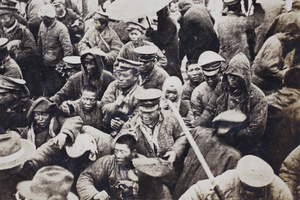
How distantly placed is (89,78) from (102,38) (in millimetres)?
755

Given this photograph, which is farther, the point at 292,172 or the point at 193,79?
the point at 193,79

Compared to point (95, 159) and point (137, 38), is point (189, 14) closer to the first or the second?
point (137, 38)

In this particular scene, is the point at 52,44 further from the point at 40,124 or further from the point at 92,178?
the point at 92,178

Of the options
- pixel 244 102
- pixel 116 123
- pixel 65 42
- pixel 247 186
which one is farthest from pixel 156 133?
pixel 65 42

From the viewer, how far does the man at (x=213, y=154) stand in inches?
209

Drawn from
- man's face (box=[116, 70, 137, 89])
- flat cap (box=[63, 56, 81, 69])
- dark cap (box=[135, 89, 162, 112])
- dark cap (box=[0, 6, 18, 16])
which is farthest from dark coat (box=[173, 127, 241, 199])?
dark cap (box=[0, 6, 18, 16])

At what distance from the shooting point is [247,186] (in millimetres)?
4793

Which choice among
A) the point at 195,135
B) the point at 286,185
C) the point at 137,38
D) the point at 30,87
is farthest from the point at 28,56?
the point at 286,185

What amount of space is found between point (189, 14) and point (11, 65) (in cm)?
238

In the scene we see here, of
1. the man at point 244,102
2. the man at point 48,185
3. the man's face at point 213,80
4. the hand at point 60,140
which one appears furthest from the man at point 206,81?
the man at point 48,185

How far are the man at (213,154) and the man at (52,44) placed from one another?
7.27ft

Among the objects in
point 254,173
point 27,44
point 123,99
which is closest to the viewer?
point 254,173

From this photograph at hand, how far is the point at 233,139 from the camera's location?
5.39m

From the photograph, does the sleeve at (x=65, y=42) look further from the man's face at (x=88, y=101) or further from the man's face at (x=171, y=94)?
the man's face at (x=171, y=94)
